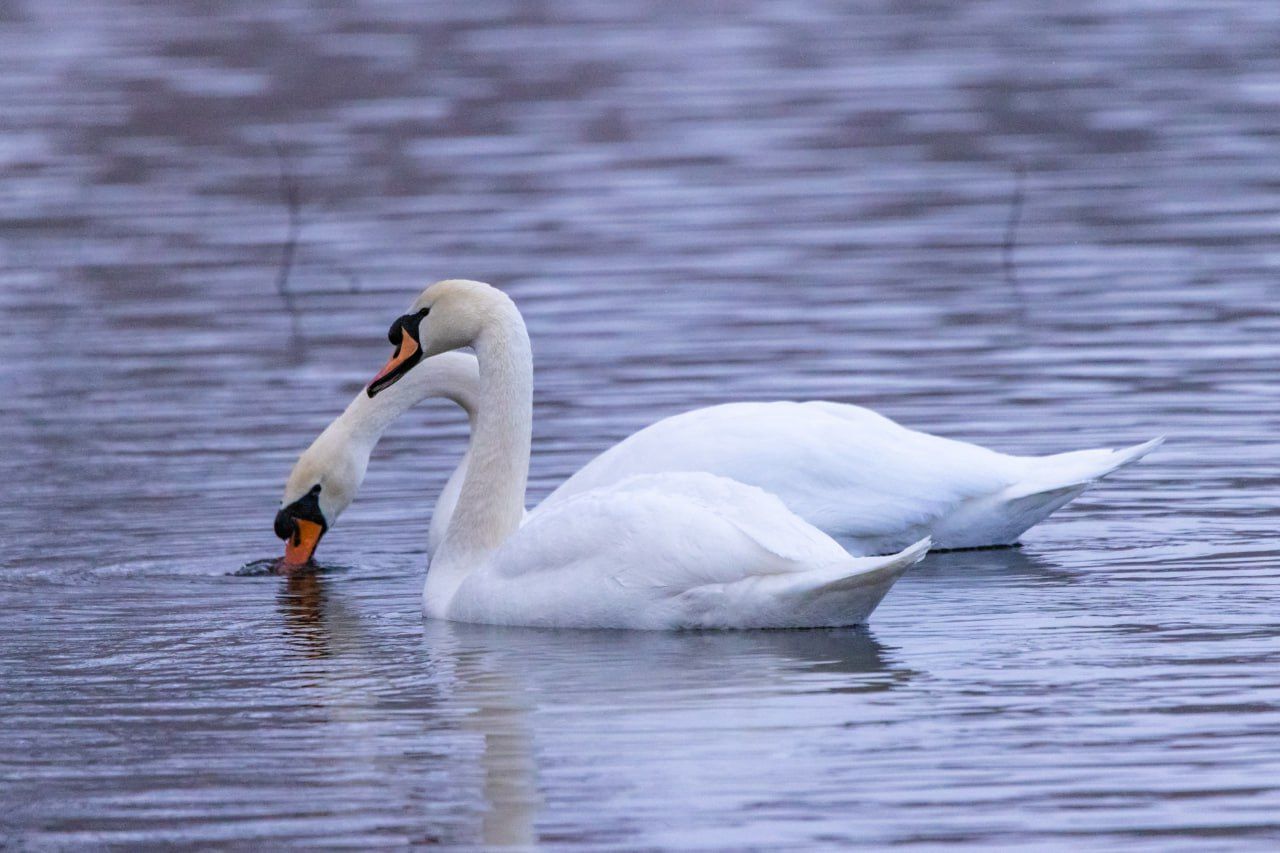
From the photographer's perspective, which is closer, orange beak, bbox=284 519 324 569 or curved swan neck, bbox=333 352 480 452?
orange beak, bbox=284 519 324 569

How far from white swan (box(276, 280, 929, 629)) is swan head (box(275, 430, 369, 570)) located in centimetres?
102

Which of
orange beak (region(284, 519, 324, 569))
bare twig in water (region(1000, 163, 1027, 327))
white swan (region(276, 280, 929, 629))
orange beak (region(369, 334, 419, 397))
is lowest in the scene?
bare twig in water (region(1000, 163, 1027, 327))

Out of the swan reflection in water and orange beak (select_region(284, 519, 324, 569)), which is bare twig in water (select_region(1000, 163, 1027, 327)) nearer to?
orange beak (select_region(284, 519, 324, 569))

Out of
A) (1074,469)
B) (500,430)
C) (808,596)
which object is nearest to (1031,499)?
(1074,469)

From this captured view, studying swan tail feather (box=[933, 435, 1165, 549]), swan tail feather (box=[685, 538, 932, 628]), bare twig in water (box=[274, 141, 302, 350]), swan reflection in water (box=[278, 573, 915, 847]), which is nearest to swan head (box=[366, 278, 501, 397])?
swan reflection in water (box=[278, 573, 915, 847])

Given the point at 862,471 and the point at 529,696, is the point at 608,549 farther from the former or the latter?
the point at 862,471

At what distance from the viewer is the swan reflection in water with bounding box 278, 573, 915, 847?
21.4ft

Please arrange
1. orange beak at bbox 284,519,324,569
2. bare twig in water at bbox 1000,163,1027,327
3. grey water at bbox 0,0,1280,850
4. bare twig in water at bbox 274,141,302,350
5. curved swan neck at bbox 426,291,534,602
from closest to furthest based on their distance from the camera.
→ grey water at bbox 0,0,1280,850 < curved swan neck at bbox 426,291,534,602 < orange beak at bbox 284,519,324,569 < bare twig in water at bbox 1000,163,1027,327 < bare twig in water at bbox 274,141,302,350

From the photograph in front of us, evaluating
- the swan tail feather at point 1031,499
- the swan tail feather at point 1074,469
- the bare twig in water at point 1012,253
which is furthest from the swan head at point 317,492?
the bare twig in water at point 1012,253

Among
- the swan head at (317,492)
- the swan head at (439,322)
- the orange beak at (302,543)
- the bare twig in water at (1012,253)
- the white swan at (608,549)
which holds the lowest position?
the bare twig in water at (1012,253)

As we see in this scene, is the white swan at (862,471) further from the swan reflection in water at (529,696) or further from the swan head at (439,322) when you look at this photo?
the swan reflection in water at (529,696)

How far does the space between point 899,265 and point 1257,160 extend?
179 inches

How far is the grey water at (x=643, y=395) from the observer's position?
6.45 m

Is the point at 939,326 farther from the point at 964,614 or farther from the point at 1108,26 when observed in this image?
the point at 1108,26
